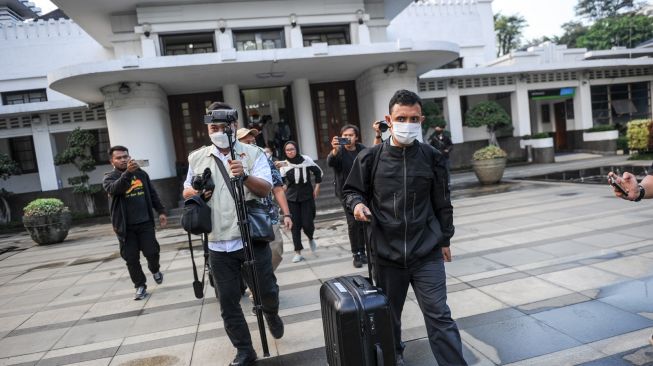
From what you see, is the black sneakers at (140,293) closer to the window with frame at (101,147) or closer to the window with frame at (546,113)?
the window with frame at (101,147)

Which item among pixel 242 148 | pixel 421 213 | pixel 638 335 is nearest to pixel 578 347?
pixel 638 335

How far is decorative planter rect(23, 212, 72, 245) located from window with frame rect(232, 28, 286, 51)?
7.67 metres

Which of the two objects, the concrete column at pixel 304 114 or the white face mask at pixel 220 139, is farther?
the concrete column at pixel 304 114

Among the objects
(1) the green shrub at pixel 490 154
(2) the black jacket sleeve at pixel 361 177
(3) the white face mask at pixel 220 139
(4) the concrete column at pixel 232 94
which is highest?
(4) the concrete column at pixel 232 94

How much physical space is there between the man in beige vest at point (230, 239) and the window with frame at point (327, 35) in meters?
12.5

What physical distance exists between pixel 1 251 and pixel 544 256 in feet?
38.1

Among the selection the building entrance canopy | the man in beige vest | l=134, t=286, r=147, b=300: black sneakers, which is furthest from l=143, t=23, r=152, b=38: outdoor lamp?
the man in beige vest

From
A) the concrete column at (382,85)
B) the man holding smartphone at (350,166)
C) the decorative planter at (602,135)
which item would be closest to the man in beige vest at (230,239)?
the man holding smartphone at (350,166)

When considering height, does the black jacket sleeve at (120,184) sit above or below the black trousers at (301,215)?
above

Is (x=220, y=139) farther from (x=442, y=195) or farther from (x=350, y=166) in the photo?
(x=350, y=166)

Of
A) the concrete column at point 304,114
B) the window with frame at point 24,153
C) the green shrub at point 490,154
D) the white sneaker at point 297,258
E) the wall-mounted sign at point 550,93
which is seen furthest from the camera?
the wall-mounted sign at point 550,93

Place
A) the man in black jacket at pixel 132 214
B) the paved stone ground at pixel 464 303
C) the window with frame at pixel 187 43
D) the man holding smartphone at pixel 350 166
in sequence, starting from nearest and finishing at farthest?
the paved stone ground at pixel 464 303
the man in black jacket at pixel 132 214
the man holding smartphone at pixel 350 166
the window with frame at pixel 187 43

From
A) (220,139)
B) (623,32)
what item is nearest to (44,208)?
(220,139)

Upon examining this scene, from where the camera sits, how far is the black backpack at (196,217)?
9.41ft
